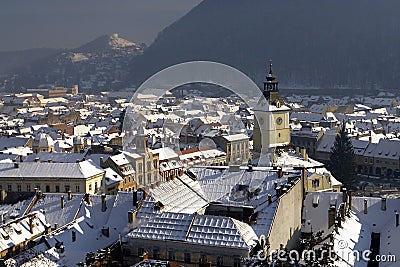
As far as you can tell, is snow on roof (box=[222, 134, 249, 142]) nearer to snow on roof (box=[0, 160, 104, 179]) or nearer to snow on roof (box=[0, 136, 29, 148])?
snow on roof (box=[0, 160, 104, 179])

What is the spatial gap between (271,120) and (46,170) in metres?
22.0

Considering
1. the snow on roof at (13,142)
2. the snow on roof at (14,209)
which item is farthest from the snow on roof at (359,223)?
the snow on roof at (13,142)

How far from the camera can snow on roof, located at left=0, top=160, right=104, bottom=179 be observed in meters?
49.8

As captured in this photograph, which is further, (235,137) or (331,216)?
(235,137)

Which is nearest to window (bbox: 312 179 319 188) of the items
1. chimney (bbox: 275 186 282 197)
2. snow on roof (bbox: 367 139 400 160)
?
chimney (bbox: 275 186 282 197)

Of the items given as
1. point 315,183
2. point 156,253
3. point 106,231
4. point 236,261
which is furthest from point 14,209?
point 315,183

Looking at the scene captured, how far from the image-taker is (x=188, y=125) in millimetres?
92062

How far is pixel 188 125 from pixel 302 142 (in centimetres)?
1786

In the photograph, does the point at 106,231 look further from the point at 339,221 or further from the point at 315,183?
the point at 315,183

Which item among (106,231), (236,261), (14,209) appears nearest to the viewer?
(236,261)

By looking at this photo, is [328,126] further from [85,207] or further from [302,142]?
[85,207]

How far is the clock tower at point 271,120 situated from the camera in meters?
58.9

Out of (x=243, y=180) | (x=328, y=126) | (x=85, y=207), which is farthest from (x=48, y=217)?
(x=328, y=126)

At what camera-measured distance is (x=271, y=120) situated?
59.2 metres
